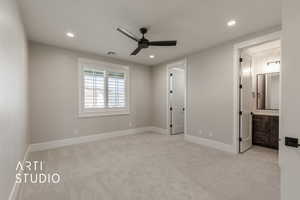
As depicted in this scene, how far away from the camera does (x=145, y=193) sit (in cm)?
205

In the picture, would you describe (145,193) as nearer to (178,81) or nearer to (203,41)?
(203,41)

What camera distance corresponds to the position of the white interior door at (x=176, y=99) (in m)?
5.66

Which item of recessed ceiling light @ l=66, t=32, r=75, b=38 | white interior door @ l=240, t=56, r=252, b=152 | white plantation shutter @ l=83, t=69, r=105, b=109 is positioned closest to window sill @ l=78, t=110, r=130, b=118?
white plantation shutter @ l=83, t=69, r=105, b=109

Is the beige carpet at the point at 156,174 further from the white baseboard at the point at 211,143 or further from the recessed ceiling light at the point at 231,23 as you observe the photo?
the recessed ceiling light at the point at 231,23

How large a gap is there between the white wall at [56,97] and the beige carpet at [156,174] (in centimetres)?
60

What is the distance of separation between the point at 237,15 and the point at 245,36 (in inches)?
40.4

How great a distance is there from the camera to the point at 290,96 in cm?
127

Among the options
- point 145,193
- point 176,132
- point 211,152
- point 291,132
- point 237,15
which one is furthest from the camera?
point 176,132

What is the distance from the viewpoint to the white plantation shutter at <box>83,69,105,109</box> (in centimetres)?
462

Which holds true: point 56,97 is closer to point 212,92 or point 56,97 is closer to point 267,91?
point 212,92

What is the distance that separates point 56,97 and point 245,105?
199 inches

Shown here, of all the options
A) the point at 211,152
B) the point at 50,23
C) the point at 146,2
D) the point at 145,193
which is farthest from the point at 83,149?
the point at 146,2

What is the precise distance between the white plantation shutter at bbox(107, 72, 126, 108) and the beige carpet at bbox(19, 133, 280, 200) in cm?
169

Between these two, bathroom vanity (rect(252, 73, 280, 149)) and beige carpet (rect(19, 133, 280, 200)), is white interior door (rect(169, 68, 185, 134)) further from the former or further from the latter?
bathroom vanity (rect(252, 73, 280, 149))
